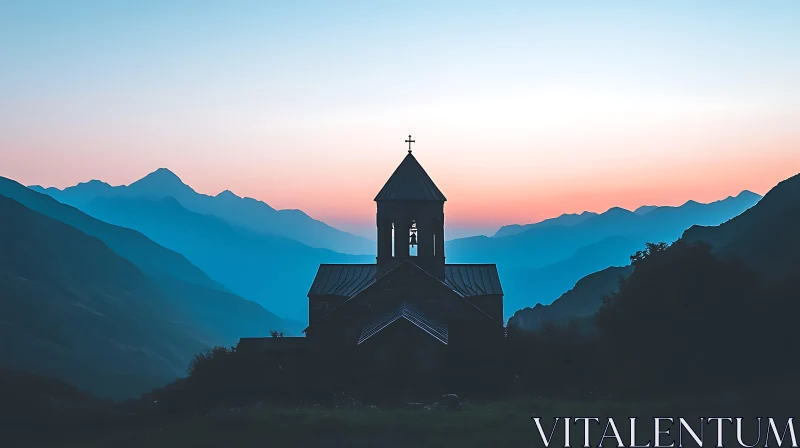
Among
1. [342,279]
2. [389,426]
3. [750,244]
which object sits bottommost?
[389,426]

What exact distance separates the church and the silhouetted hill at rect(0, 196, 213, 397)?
70953 millimetres

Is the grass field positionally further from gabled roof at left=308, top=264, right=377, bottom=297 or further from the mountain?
the mountain

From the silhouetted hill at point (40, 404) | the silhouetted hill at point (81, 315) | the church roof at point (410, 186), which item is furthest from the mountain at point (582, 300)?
the church roof at point (410, 186)

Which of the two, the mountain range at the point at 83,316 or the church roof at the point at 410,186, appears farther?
the mountain range at the point at 83,316

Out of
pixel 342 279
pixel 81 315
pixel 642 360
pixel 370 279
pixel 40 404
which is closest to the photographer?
pixel 642 360

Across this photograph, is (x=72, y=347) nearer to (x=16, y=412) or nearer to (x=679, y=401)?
(x=16, y=412)

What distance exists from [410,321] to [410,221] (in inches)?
312

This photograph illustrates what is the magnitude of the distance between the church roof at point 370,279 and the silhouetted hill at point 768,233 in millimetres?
35111

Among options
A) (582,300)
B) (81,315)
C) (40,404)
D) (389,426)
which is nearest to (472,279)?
(389,426)

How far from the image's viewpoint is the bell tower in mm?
39094

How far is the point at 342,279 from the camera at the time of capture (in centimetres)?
4281

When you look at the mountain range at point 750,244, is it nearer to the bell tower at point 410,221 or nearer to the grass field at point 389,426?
the bell tower at point 410,221

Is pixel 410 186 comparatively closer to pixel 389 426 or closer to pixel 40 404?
pixel 389 426

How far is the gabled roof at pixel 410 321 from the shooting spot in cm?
3291
